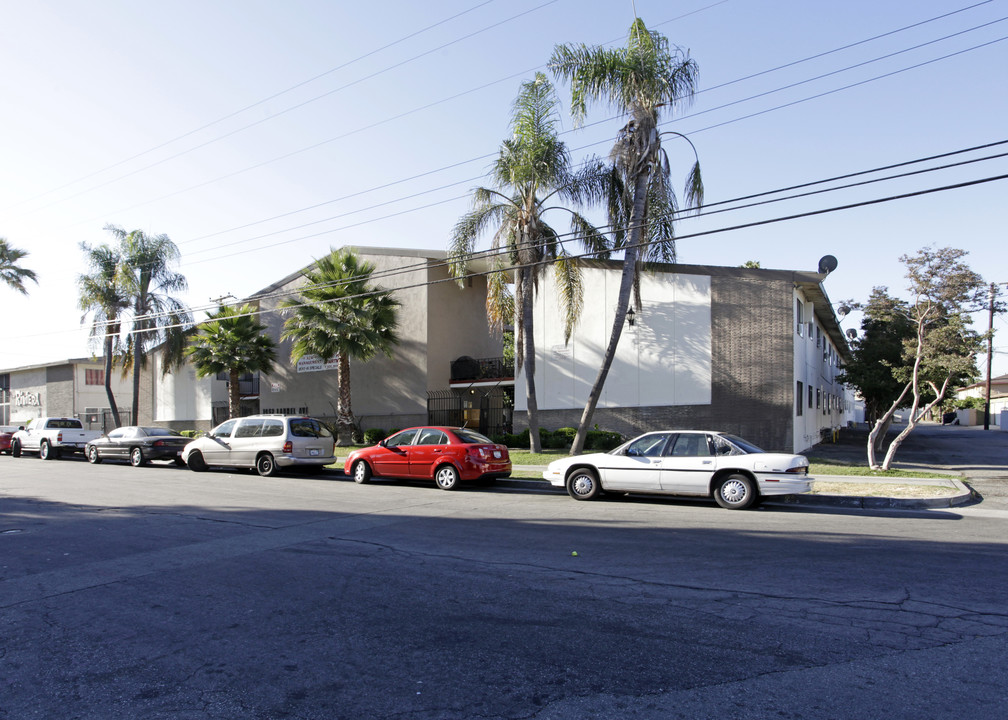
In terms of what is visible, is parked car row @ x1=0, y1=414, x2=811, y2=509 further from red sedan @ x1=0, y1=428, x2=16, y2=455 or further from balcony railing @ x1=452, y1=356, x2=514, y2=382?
red sedan @ x1=0, y1=428, x2=16, y2=455

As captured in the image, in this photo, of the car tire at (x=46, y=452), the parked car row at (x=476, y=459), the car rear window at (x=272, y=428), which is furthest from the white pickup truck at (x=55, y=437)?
the car rear window at (x=272, y=428)

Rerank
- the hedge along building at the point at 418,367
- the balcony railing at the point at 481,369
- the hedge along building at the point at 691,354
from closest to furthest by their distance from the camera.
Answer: the hedge along building at the point at 691,354, the balcony railing at the point at 481,369, the hedge along building at the point at 418,367

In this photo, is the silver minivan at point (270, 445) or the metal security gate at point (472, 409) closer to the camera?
the silver minivan at point (270, 445)

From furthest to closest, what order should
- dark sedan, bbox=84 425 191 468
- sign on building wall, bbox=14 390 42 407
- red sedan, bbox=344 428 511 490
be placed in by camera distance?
sign on building wall, bbox=14 390 42 407
dark sedan, bbox=84 425 191 468
red sedan, bbox=344 428 511 490

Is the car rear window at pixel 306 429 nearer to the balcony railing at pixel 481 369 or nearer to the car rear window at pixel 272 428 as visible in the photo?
the car rear window at pixel 272 428

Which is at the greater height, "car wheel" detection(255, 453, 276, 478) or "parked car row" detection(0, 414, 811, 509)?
"parked car row" detection(0, 414, 811, 509)

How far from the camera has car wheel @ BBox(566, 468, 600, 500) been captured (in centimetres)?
1344

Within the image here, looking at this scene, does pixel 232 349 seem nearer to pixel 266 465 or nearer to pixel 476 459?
pixel 266 465

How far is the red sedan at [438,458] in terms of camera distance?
15.2m

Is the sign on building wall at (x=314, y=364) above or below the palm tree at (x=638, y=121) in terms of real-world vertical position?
below

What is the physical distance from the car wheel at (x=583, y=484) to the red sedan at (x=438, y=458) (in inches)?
90.0

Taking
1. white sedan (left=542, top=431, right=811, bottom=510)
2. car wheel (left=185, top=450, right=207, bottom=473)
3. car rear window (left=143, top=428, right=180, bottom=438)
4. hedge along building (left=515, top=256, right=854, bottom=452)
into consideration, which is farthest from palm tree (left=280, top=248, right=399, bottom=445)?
white sedan (left=542, top=431, right=811, bottom=510)

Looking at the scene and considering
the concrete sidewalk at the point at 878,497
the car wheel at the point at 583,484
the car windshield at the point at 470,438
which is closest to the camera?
the concrete sidewalk at the point at 878,497

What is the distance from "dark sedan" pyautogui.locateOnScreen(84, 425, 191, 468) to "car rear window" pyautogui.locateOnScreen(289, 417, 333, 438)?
600cm
